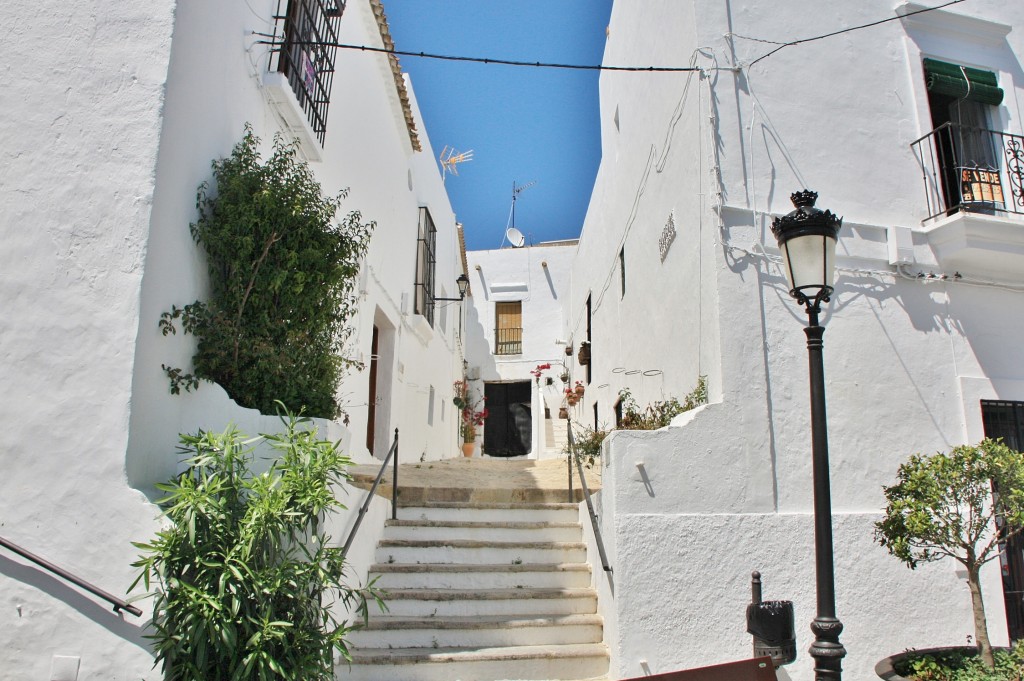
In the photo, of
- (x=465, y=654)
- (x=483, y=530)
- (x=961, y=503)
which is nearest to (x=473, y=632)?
(x=465, y=654)

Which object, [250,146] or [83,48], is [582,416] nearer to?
[250,146]

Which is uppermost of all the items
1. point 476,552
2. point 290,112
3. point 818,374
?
point 290,112

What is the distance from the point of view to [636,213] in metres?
9.32

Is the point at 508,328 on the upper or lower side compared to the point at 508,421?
upper

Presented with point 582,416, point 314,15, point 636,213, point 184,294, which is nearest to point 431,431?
point 582,416

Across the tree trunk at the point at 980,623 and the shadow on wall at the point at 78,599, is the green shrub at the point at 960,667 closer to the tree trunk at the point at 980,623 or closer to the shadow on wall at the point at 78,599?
the tree trunk at the point at 980,623

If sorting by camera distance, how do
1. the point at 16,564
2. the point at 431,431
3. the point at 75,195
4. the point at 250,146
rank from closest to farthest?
1. the point at 16,564
2. the point at 75,195
3. the point at 250,146
4. the point at 431,431

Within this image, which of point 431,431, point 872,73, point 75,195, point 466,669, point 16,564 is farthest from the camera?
point 431,431

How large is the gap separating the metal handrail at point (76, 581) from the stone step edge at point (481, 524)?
319 centimetres

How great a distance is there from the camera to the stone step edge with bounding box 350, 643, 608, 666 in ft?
18.3

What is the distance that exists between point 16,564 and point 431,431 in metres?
10.2

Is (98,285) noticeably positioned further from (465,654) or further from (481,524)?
(481,524)

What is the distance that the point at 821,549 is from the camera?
4.05m

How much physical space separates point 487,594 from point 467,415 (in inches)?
497
